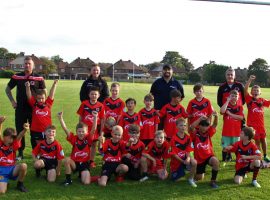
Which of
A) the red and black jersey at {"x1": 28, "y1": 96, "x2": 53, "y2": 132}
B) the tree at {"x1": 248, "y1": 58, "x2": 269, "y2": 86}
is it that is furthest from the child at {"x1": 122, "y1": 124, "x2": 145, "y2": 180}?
the tree at {"x1": 248, "y1": 58, "x2": 269, "y2": 86}

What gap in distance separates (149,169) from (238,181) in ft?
5.90

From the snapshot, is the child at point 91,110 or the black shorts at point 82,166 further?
the child at point 91,110

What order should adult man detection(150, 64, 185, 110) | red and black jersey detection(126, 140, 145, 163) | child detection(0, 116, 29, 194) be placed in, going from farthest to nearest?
adult man detection(150, 64, 185, 110)
red and black jersey detection(126, 140, 145, 163)
child detection(0, 116, 29, 194)

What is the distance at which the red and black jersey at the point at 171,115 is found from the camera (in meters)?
7.39

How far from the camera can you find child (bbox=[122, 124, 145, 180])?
21.2 feet

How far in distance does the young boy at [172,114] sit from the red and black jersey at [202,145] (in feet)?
2.49

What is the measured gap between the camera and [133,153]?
6.71 meters

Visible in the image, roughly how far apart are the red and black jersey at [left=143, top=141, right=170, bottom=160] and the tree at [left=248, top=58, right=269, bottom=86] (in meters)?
84.7

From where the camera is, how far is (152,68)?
479 feet

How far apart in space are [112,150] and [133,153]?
1.59ft

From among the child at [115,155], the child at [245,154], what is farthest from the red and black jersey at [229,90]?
the child at [115,155]

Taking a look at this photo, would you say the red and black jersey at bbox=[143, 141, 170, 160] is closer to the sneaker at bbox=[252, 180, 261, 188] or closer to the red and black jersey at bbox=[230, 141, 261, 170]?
the red and black jersey at bbox=[230, 141, 261, 170]

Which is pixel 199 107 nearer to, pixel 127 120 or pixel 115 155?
pixel 127 120

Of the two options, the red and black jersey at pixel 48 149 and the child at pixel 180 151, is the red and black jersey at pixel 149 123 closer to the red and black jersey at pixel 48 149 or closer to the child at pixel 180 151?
the child at pixel 180 151
